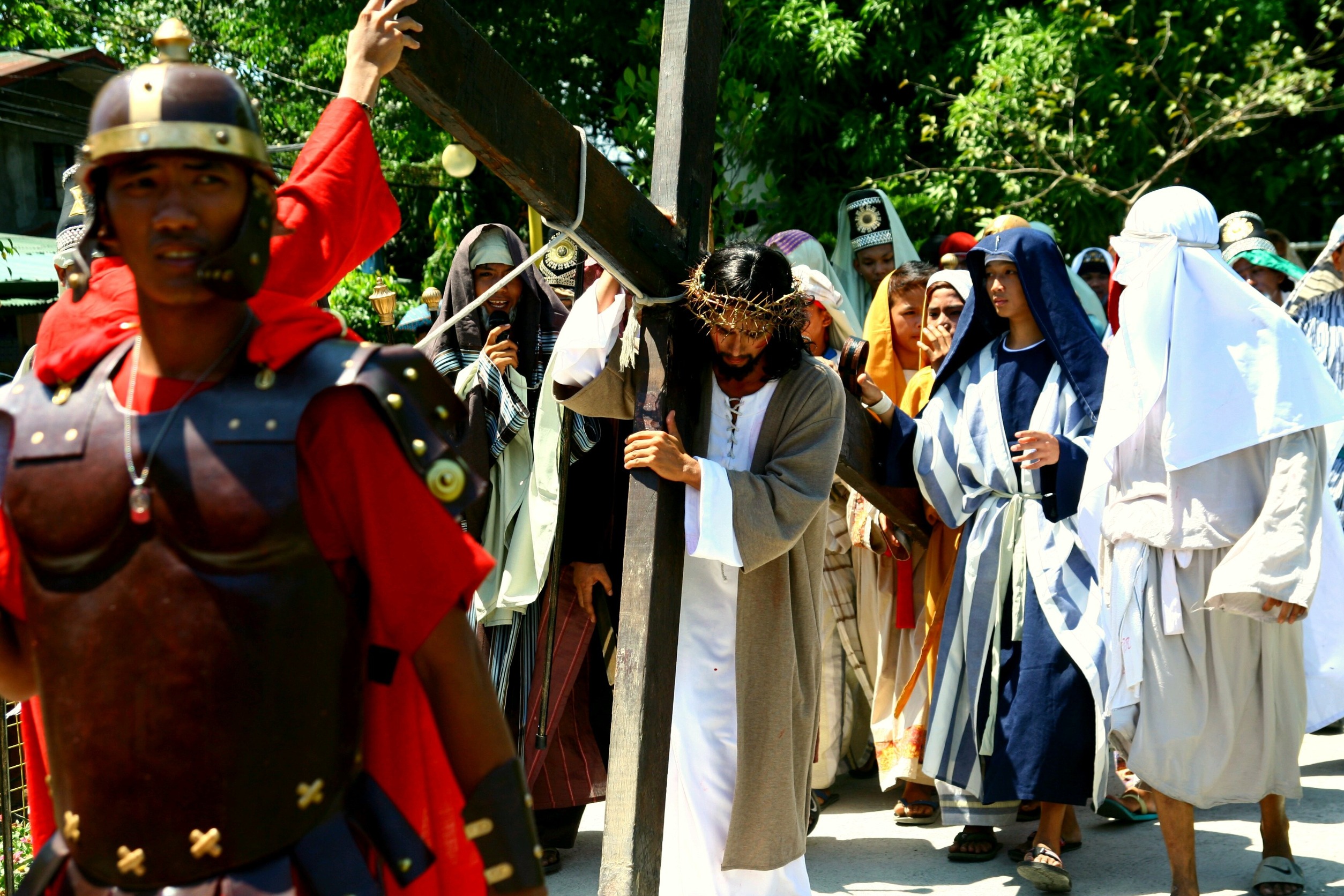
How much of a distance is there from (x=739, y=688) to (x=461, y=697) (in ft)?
8.06

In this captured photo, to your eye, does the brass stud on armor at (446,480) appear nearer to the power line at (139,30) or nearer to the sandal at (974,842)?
the sandal at (974,842)

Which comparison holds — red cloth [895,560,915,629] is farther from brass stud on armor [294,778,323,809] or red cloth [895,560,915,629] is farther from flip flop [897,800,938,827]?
brass stud on armor [294,778,323,809]

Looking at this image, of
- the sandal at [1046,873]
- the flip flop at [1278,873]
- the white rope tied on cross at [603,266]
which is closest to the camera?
the white rope tied on cross at [603,266]

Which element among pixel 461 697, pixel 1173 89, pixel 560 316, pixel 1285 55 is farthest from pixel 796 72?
pixel 461 697

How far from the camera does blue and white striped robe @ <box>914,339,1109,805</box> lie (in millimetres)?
4891

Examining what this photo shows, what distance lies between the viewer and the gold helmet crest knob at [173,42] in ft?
6.63

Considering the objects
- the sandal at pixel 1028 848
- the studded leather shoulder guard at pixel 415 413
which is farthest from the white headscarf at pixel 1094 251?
the studded leather shoulder guard at pixel 415 413

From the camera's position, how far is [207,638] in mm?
1812

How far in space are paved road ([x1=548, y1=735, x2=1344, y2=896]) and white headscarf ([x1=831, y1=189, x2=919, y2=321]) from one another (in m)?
2.65

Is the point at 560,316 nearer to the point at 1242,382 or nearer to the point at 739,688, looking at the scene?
the point at 739,688

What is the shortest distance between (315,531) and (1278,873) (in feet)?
12.4

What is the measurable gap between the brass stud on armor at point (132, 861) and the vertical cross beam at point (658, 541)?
2.04 meters

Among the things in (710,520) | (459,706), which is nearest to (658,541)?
(710,520)

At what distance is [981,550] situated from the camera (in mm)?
5078
